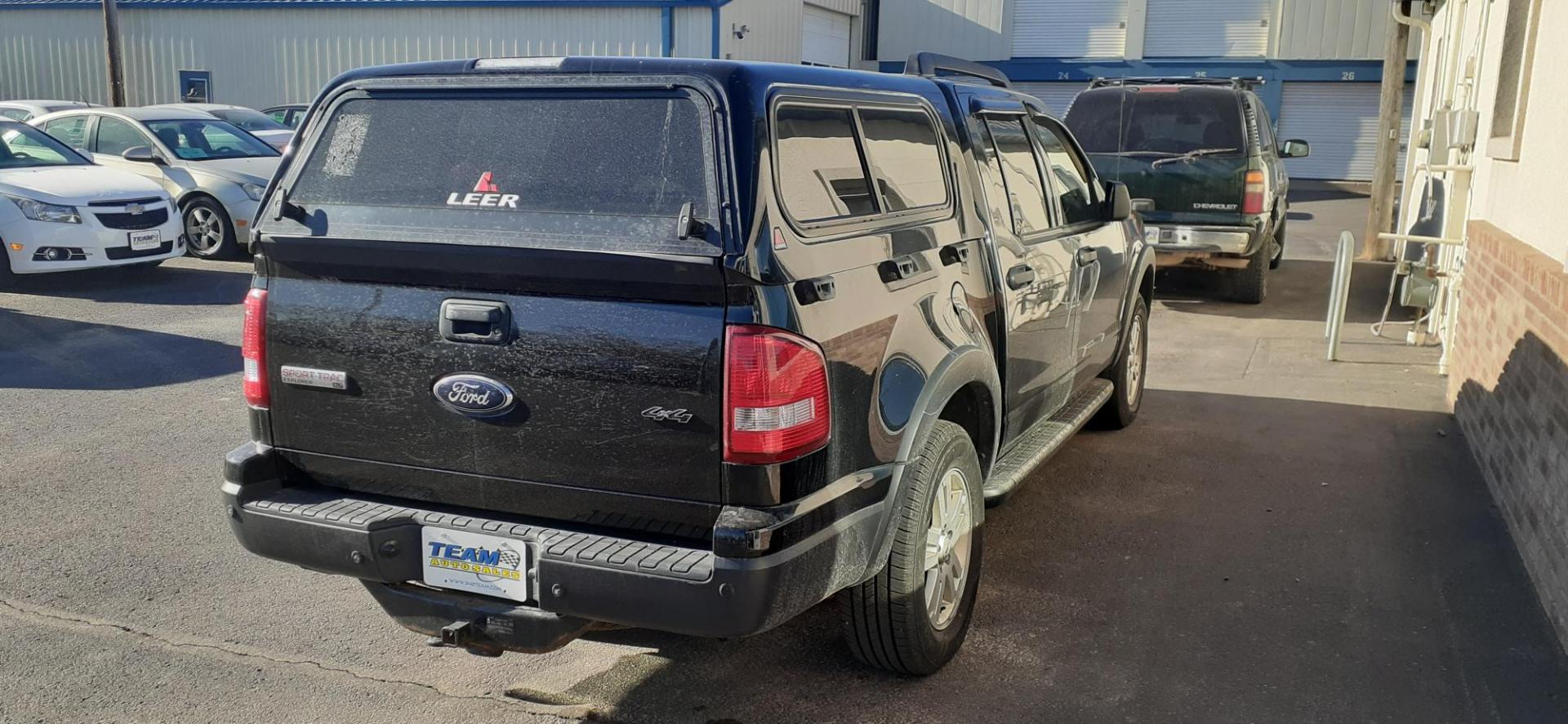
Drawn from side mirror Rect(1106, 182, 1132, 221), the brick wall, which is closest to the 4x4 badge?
the brick wall

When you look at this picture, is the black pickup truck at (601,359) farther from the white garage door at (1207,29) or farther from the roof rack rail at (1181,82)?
the white garage door at (1207,29)

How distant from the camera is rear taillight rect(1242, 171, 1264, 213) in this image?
11086 millimetres

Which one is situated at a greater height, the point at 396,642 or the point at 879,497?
the point at 879,497

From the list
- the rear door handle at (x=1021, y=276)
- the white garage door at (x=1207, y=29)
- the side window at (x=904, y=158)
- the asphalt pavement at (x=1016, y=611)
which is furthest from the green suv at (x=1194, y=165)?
the white garage door at (x=1207, y=29)

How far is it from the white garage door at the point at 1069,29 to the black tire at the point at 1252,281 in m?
25.6

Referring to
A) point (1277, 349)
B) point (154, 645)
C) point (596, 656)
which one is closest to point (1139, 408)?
point (1277, 349)

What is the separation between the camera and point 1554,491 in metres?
4.71

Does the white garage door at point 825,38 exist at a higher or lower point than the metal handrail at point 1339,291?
higher

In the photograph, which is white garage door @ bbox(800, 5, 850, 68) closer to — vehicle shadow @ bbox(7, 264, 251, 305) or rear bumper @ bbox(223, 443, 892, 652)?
vehicle shadow @ bbox(7, 264, 251, 305)

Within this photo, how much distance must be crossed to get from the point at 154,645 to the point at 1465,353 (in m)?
6.99

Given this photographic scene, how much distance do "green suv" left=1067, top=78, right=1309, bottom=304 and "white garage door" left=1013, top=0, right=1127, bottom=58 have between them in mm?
25396

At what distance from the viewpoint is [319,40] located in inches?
987

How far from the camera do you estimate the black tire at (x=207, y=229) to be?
13297 millimetres

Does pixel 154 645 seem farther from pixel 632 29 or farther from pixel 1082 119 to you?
pixel 632 29
